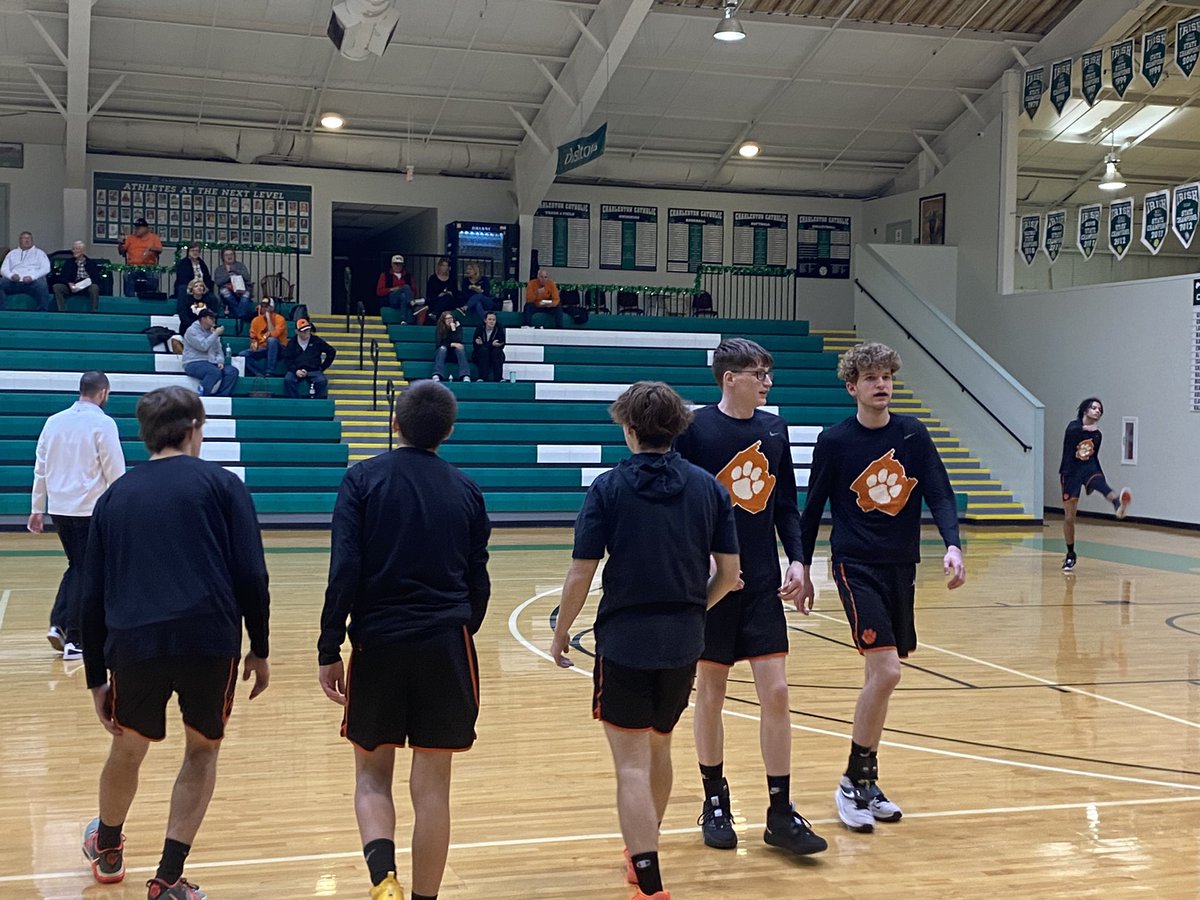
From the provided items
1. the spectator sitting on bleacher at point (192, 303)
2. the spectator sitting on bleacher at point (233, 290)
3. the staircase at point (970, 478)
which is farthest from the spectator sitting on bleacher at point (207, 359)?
the staircase at point (970, 478)

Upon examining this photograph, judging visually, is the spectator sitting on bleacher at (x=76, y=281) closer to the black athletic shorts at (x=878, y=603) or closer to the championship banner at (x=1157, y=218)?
the championship banner at (x=1157, y=218)

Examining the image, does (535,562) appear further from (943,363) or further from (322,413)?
(943,363)

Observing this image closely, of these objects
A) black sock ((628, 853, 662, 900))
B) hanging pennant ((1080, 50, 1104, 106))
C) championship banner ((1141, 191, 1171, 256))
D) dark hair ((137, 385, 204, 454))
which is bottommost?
black sock ((628, 853, 662, 900))

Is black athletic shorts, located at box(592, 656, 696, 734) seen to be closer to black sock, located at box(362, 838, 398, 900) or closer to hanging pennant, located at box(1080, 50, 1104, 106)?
black sock, located at box(362, 838, 398, 900)

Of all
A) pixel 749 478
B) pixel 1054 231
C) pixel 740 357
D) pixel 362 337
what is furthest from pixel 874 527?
pixel 1054 231

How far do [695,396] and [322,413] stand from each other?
5.18m

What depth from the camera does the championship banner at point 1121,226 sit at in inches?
696

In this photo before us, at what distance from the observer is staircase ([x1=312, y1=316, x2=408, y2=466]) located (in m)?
16.6

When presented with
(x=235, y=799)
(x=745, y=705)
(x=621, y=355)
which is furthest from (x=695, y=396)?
(x=235, y=799)

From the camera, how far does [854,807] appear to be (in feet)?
14.8

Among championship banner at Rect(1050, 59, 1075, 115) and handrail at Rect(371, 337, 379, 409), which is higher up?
championship banner at Rect(1050, 59, 1075, 115)

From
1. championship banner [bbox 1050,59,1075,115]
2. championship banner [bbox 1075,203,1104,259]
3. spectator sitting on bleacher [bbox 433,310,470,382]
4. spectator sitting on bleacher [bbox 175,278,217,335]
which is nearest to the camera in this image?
spectator sitting on bleacher [bbox 175,278,217,335]

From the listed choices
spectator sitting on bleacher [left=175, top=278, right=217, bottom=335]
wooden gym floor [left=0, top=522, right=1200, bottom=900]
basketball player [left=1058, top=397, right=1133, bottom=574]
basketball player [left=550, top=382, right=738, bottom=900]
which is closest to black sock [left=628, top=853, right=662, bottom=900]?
basketball player [left=550, top=382, right=738, bottom=900]

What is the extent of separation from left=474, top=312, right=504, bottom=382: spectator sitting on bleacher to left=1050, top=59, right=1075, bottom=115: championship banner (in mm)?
8589
